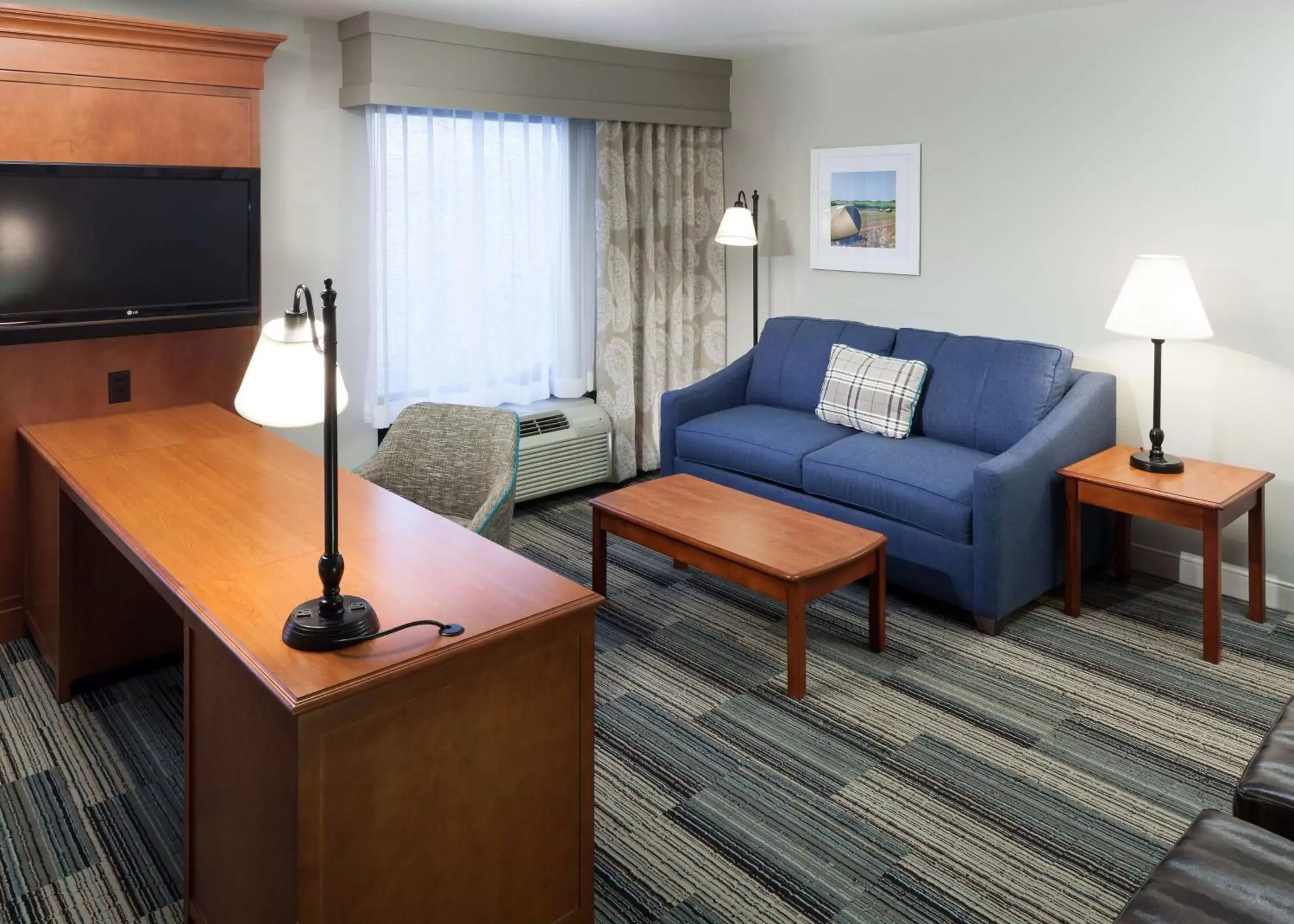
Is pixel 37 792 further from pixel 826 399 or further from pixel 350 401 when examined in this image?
pixel 826 399

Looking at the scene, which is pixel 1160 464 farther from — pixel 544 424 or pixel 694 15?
pixel 544 424

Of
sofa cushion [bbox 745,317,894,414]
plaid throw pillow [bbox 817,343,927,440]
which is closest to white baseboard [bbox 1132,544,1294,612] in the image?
plaid throw pillow [bbox 817,343,927,440]

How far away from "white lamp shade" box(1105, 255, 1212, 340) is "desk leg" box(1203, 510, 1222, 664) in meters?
0.66

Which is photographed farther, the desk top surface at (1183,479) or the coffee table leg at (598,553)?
the coffee table leg at (598,553)

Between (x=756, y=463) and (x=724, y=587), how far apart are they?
1.92 feet

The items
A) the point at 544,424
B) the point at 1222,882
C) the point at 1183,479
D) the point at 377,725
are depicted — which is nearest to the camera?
the point at 1222,882

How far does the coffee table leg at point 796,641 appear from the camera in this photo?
10.4 feet

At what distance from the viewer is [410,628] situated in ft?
6.33

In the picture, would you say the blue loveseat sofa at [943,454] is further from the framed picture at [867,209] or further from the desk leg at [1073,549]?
the framed picture at [867,209]

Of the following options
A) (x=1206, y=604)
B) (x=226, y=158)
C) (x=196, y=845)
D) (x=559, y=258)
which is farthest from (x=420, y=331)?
(x=1206, y=604)

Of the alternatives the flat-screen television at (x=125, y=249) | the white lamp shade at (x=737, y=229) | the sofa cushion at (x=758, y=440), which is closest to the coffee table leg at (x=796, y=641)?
the sofa cushion at (x=758, y=440)

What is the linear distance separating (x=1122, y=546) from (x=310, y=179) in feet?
12.0

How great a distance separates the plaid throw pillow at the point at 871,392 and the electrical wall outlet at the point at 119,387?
9.21ft

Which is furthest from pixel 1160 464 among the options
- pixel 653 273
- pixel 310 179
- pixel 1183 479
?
pixel 310 179
